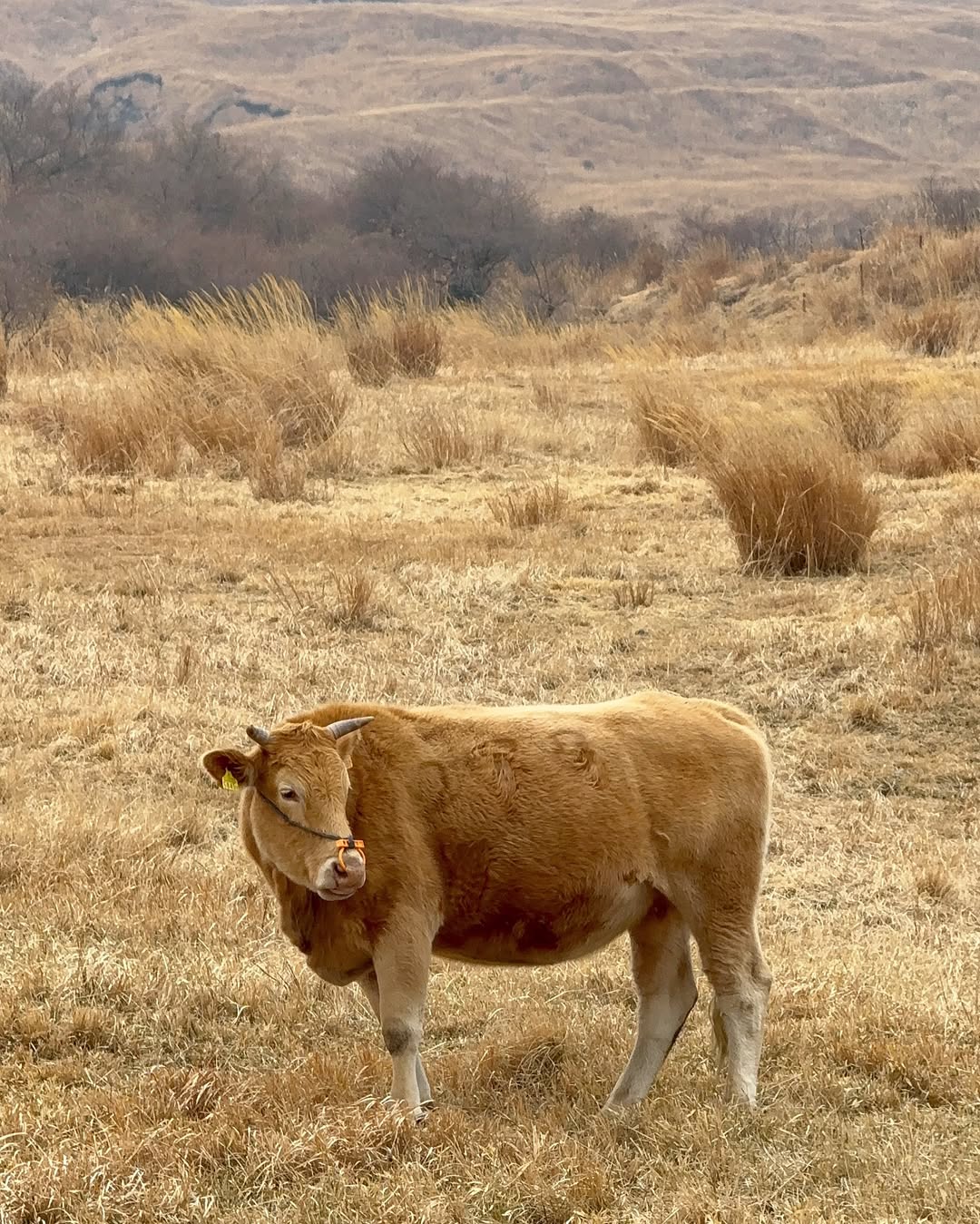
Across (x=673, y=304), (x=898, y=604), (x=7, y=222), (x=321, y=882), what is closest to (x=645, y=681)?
(x=898, y=604)

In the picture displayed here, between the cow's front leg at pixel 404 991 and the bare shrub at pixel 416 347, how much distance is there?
16.7 meters

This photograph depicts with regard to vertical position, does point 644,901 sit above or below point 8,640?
above

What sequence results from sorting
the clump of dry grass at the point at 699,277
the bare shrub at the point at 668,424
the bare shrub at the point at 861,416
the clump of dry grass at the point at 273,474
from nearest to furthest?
the clump of dry grass at the point at 273,474, the bare shrub at the point at 668,424, the bare shrub at the point at 861,416, the clump of dry grass at the point at 699,277

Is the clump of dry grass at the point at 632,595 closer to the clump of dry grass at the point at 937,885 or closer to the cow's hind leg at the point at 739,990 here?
the clump of dry grass at the point at 937,885

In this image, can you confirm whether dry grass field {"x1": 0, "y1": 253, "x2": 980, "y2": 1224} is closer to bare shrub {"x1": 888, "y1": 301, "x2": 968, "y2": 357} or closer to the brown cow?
the brown cow

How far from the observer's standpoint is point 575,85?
10856cm

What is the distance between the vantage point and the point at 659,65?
111938mm

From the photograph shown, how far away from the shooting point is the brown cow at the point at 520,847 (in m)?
3.80

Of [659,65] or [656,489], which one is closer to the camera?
[656,489]

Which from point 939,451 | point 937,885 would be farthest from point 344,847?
point 939,451

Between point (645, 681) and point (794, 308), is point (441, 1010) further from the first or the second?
point (794, 308)

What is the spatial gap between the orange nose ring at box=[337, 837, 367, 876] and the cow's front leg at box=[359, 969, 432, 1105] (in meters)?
0.45

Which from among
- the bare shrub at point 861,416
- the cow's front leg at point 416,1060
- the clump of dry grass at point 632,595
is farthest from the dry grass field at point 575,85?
the cow's front leg at point 416,1060

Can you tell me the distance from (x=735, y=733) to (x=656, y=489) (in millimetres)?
9373
